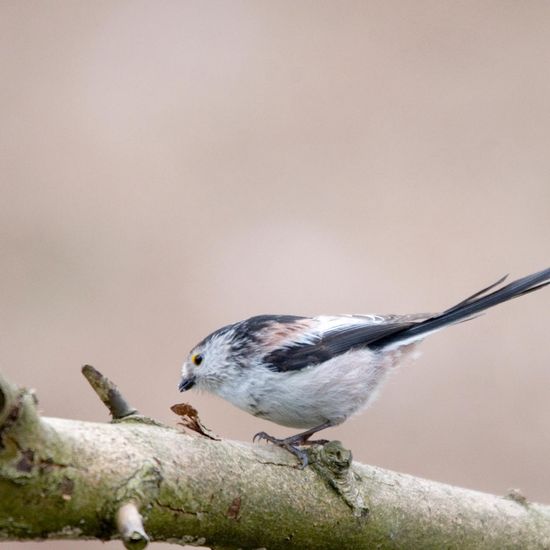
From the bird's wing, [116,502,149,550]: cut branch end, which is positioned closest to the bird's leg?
the bird's wing

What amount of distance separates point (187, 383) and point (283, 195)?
278cm

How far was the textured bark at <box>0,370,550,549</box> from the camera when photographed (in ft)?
4.74

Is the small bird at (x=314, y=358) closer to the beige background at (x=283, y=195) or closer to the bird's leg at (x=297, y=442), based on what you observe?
the bird's leg at (x=297, y=442)

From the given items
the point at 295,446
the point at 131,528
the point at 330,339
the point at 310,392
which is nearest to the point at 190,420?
the point at 295,446

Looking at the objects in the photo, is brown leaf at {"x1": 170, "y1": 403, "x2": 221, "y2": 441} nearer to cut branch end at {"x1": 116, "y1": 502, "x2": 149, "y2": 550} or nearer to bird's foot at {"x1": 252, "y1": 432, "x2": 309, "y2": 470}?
bird's foot at {"x1": 252, "y1": 432, "x2": 309, "y2": 470}

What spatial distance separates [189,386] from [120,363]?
182 centimetres

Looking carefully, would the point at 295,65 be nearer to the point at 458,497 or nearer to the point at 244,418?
the point at 244,418

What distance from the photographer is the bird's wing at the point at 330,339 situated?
2.58 metres

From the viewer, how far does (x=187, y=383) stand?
2928 millimetres

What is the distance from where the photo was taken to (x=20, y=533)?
1.48m

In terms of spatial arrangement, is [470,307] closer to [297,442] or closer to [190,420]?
[297,442]

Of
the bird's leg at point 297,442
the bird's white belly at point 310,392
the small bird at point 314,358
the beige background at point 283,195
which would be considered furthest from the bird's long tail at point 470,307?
the beige background at point 283,195

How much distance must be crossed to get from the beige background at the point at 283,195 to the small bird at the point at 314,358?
5.40ft

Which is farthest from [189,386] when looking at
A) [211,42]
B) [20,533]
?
[211,42]
